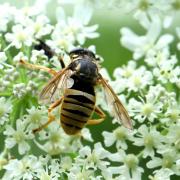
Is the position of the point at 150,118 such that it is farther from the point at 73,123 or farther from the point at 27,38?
the point at 27,38

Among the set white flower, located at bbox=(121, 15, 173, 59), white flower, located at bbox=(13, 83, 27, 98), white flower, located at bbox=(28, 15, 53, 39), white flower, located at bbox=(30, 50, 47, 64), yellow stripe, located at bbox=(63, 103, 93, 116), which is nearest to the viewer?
yellow stripe, located at bbox=(63, 103, 93, 116)

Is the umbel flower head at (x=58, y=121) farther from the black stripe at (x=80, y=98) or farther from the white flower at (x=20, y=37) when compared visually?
the black stripe at (x=80, y=98)

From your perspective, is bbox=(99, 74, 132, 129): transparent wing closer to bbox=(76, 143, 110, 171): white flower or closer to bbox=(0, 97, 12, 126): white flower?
bbox=(76, 143, 110, 171): white flower

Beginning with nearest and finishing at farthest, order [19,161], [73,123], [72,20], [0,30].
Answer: [73,123], [19,161], [0,30], [72,20]

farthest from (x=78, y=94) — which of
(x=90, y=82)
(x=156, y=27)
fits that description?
(x=156, y=27)

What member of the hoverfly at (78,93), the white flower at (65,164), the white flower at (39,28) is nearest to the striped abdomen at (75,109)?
the hoverfly at (78,93)

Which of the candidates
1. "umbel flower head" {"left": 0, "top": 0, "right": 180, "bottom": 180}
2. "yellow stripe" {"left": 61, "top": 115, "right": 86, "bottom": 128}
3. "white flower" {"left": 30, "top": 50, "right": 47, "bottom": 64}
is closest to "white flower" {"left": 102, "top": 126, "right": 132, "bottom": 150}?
"umbel flower head" {"left": 0, "top": 0, "right": 180, "bottom": 180}

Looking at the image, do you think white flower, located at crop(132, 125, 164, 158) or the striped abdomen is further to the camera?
white flower, located at crop(132, 125, 164, 158)
